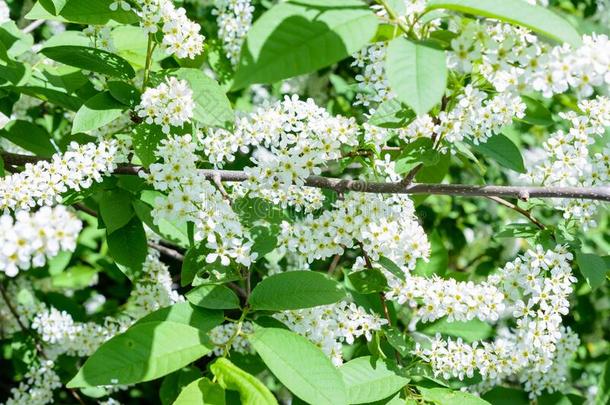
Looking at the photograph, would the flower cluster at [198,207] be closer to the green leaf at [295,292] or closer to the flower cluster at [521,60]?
the green leaf at [295,292]

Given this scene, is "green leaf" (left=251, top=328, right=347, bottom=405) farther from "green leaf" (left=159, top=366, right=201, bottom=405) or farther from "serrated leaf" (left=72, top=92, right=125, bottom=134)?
"green leaf" (left=159, top=366, right=201, bottom=405)

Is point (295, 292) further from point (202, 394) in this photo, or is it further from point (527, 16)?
point (527, 16)

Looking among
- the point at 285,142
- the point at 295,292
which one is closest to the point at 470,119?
the point at 285,142

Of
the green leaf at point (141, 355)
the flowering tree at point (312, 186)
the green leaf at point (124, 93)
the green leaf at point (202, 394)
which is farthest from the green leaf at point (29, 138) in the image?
the green leaf at point (202, 394)

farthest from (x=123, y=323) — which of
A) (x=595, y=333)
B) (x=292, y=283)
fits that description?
(x=595, y=333)

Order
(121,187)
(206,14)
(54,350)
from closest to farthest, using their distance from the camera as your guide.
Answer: (121,187) → (54,350) → (206,14)

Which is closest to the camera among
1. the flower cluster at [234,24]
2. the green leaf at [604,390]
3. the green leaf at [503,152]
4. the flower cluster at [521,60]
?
the flower cluster at [521,60]

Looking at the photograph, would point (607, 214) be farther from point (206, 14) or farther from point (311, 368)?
point (311, 368)
